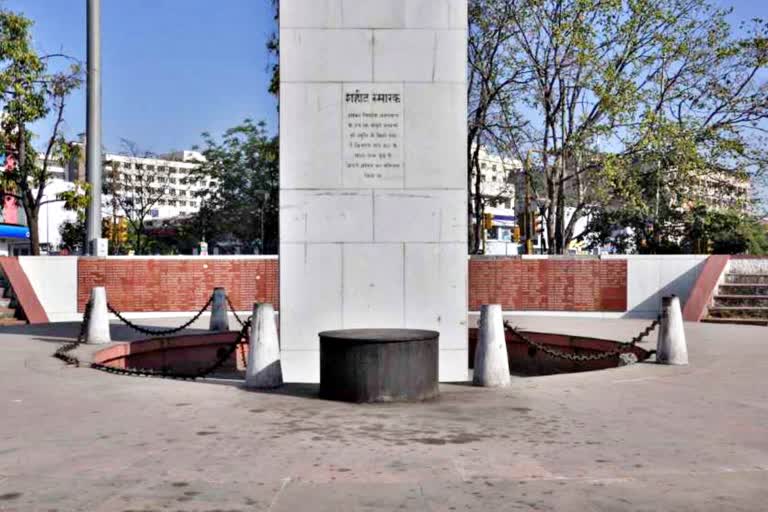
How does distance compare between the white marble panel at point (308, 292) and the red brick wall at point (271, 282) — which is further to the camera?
the red brick wall at point (271, 282)

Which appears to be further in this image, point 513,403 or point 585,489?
point 513,403

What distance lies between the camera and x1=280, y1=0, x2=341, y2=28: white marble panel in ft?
38.6

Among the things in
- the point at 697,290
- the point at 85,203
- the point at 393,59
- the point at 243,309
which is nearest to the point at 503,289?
the point at 697,290

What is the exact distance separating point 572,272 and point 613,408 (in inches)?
609

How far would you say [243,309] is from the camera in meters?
24.4

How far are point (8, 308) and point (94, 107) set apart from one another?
6.14 meters

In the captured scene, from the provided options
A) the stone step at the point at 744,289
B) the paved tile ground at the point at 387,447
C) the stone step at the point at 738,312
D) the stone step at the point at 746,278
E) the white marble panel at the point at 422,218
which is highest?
the white marble panel at the point at 422,218

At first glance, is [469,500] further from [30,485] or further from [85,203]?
[85,203]

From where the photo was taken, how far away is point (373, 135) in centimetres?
1195

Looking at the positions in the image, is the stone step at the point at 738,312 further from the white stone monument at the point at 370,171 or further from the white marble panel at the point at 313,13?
the white marble panel at the point at 313,13

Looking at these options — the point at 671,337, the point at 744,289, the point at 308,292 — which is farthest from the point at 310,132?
the point at 744,289

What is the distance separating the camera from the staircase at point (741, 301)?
2219 centimetres

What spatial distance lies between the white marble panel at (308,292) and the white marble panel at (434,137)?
5.17ft

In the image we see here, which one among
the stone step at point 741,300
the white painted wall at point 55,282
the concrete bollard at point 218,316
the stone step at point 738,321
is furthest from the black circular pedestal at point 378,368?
the stone step at point 741,300
